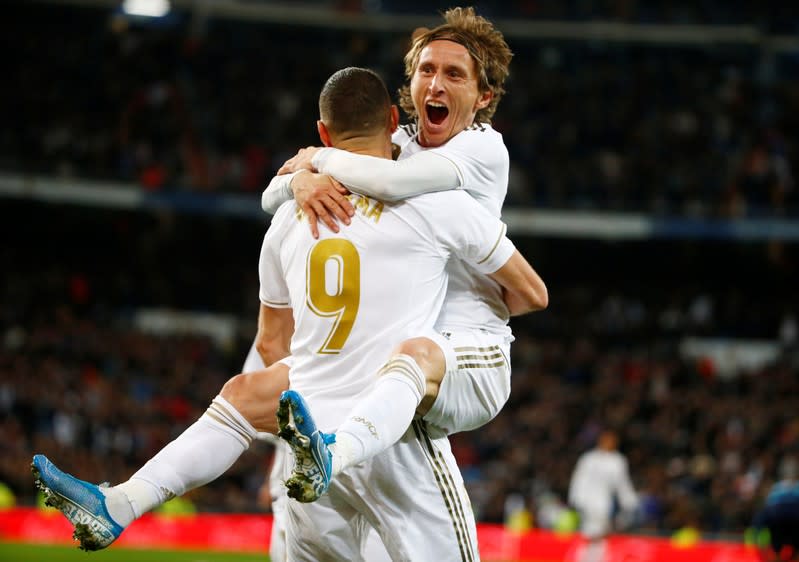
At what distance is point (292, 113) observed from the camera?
24266mm

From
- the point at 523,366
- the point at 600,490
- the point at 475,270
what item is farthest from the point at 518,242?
the point at 475,270

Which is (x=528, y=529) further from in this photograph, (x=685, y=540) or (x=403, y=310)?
(x=403, y=310)

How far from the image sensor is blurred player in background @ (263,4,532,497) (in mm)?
3826

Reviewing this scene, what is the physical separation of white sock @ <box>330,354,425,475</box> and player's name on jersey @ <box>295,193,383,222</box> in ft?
1.80

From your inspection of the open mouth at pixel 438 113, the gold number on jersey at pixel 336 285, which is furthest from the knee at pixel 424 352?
the open mouth at pixel 438 113

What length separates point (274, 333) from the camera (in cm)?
469

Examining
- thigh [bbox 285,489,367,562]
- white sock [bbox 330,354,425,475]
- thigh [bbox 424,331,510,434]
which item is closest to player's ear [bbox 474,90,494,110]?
thigh [bbox 424,331,510,434]

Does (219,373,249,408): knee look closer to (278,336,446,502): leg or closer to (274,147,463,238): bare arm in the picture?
(278,336,446,502): leg

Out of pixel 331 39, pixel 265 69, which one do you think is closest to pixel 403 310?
pixel 265 69

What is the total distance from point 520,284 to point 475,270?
0.20m

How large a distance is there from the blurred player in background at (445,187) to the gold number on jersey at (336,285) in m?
0.11

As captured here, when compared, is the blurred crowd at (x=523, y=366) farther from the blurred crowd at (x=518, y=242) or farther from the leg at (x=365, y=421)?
the leg at (x=365, y=421)

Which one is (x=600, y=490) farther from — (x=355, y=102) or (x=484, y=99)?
(x=355, y=102)

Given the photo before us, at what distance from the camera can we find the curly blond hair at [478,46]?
181 inches
